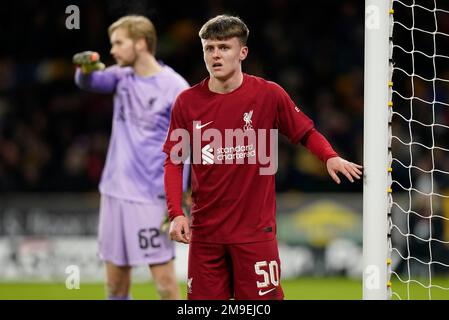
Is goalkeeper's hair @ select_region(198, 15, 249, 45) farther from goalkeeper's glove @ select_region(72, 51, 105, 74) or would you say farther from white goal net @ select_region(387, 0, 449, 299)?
white goal net @ select_region(387, 0, 449, 299)

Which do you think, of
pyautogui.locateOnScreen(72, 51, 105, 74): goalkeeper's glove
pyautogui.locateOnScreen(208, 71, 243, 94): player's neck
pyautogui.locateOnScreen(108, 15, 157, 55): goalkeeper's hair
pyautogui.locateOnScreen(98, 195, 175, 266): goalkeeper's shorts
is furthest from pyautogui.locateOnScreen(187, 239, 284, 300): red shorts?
pyautogui.locateOnScreen(108, 15, 157, 55): goalkeeper's hair

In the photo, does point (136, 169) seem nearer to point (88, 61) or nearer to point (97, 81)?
point (97, 81)

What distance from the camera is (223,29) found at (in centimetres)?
465

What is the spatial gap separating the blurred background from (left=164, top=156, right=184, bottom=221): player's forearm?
5367mm

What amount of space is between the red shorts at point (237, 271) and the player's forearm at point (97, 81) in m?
1.90

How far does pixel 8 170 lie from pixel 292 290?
13.1 feet

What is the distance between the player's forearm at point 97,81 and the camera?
20.3 feet

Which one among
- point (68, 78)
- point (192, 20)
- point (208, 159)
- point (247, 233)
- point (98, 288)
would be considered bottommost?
point (98, 288)

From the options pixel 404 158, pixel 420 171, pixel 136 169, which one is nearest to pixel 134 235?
pixel 136 169

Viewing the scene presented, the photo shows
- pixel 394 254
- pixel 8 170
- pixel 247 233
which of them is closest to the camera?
pixel 247 233

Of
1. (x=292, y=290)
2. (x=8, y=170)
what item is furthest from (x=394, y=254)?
(x=8, y=170)

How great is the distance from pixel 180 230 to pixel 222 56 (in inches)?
35.1

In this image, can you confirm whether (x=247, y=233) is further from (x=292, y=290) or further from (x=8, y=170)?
(x=8, y=170)

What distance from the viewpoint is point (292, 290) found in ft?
31.2
